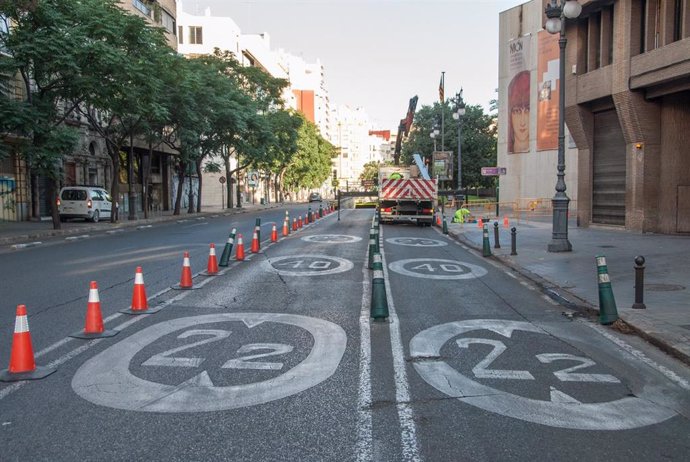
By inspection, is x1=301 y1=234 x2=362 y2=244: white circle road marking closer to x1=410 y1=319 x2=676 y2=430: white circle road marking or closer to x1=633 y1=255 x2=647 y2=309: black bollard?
x1=633 y1=255 x2=647 y2=309: black bollard

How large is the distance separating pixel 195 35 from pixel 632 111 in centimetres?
6448

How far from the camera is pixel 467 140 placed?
61469mm

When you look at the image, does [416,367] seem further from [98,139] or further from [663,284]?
[98,139]

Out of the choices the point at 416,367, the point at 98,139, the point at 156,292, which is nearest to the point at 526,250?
the point at 156,292

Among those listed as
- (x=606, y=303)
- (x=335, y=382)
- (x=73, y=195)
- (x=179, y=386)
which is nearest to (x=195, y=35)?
(x=73, y=195)

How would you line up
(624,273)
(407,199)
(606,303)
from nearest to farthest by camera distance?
(606,303) < (624,273) < (407,199)

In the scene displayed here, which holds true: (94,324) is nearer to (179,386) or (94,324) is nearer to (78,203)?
(179,386)

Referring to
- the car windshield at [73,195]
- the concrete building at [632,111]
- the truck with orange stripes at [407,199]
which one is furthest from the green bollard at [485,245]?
the car windshield at [73,195]

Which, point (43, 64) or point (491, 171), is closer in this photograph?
point (43, 64)

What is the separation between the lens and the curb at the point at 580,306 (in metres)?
6.65

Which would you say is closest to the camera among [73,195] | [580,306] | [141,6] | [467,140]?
[580,306]

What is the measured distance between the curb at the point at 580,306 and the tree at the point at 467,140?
46.9 metres

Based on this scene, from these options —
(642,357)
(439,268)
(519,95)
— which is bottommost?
(642,357)

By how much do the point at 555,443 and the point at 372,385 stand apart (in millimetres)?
1706
